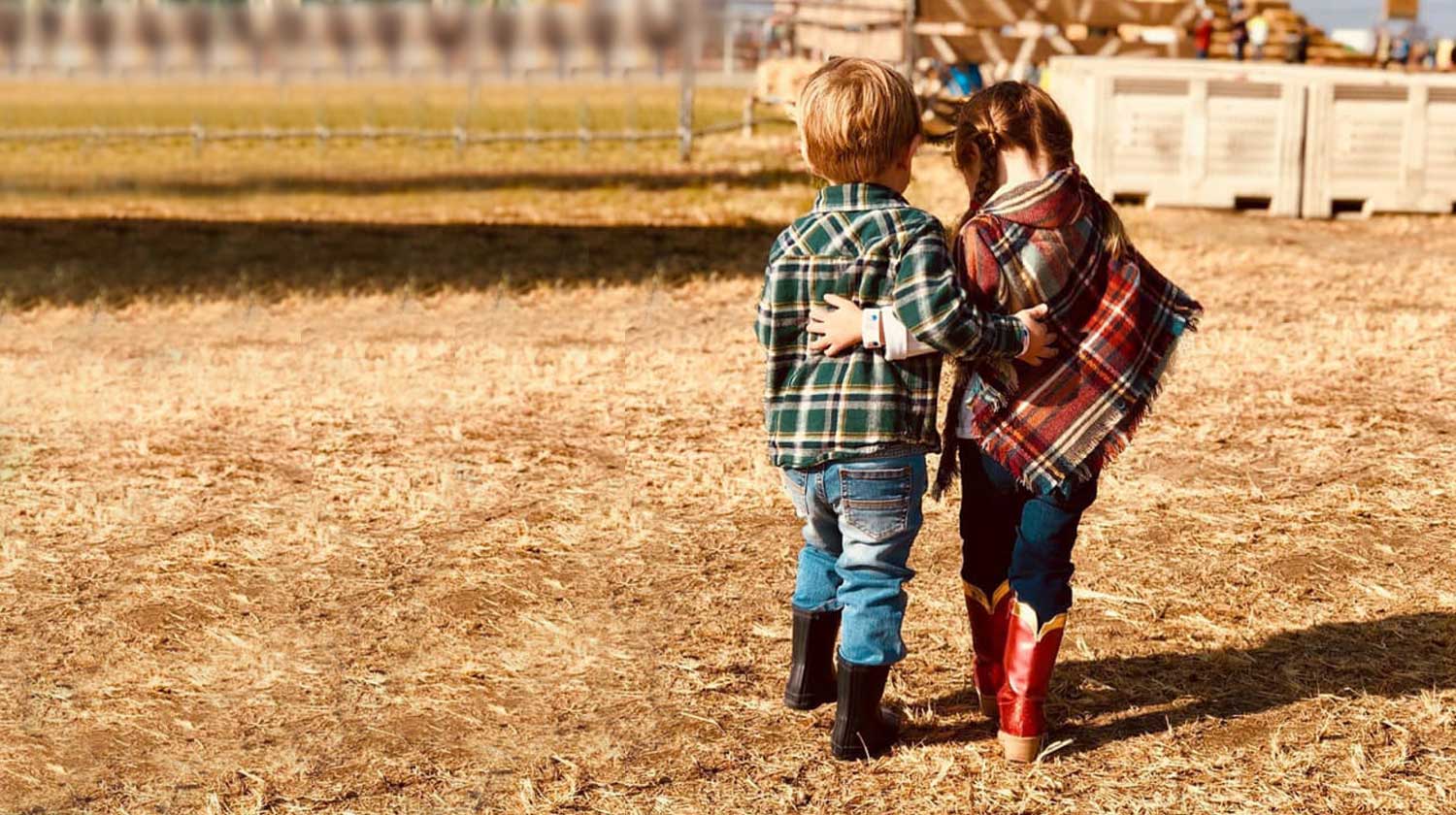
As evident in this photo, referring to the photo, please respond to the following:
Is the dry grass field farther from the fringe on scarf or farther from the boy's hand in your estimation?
→ the boy's hand

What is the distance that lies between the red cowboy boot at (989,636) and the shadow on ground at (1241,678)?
108 mm

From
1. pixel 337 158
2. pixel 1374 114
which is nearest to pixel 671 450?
pixel 1374 114

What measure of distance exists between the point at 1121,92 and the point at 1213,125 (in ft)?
2.57

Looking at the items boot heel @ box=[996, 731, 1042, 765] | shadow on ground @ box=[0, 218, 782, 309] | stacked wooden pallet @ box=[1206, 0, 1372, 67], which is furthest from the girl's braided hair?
stacked wooden pallet @ box=[1206, 0, 1372, 67]

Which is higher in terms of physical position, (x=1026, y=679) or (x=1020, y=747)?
(x=1026, y=679)

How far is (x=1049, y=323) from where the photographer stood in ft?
10.4

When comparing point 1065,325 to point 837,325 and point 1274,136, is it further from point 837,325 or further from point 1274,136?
point 1274,136

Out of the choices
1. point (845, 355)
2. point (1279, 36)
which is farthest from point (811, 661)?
point (1279, 36)

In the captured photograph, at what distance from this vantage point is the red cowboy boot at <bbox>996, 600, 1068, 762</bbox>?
335 cm

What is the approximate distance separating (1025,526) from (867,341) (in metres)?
0.55

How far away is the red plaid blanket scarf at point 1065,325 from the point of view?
124 inches

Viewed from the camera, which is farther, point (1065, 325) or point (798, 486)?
point (798, 486)

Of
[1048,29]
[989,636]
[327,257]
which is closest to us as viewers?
[989,636]

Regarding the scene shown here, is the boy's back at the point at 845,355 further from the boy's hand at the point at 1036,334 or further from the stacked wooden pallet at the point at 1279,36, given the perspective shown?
the stacked wooden pallet at the point at 1279,36
